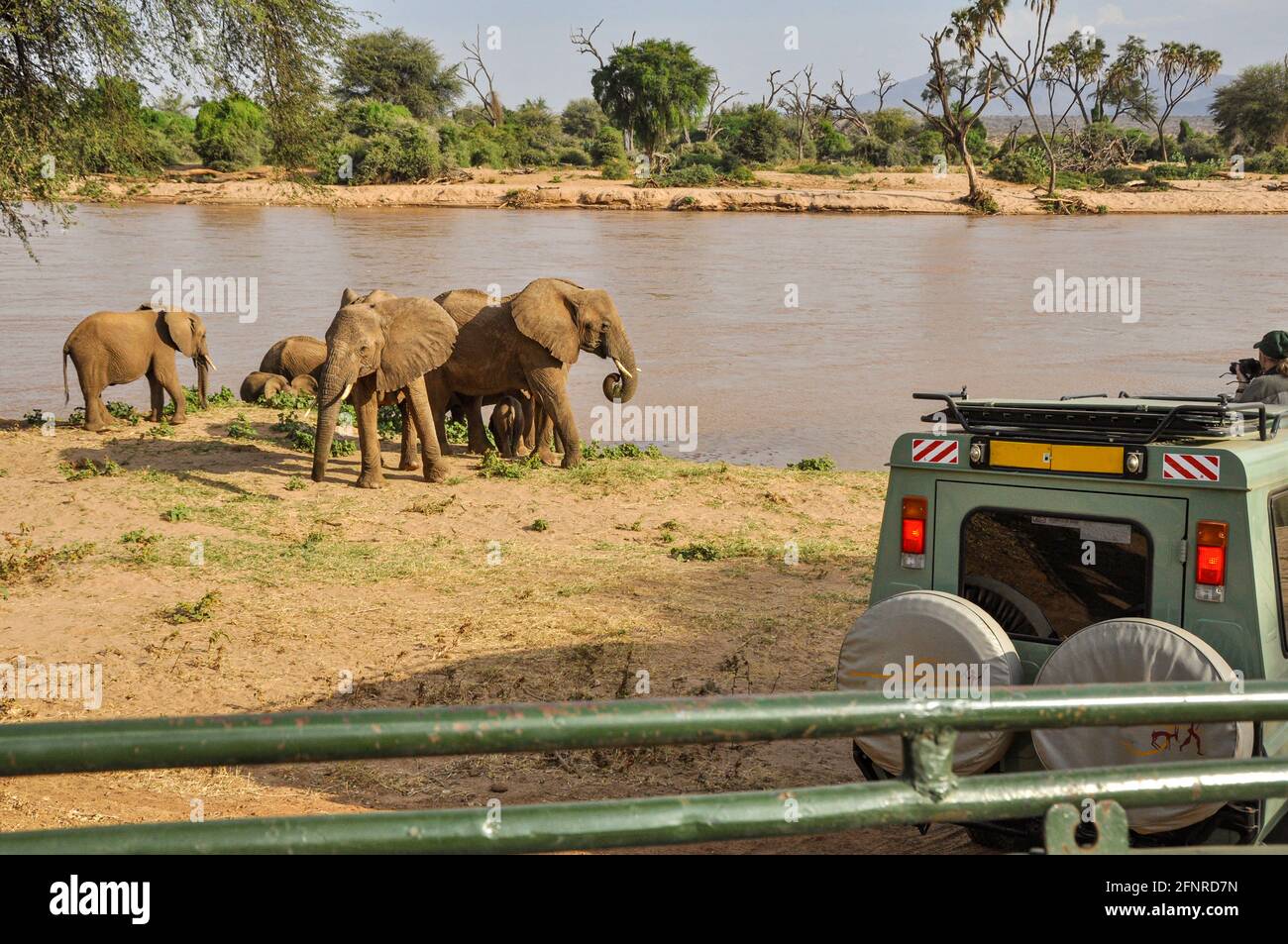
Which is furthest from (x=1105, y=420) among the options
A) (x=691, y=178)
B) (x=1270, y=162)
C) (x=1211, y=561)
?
(x=1270, y=162)

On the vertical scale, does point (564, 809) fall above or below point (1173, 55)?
below

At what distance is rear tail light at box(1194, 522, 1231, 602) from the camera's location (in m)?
4.68

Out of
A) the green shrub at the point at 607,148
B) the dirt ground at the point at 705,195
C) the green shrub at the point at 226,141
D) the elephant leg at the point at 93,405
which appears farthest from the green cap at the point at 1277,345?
the green shrub at the point at 607,148

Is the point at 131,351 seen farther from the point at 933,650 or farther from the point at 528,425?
the point at 933,650

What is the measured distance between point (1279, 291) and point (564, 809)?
1518 inches

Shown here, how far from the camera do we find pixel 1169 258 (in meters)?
44.3

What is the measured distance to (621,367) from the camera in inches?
602

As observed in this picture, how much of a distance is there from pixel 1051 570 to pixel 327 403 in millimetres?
9561

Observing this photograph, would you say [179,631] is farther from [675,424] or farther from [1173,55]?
[1173,55]

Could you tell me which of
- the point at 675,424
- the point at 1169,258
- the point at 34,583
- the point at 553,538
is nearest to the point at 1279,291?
the point at 1169,258

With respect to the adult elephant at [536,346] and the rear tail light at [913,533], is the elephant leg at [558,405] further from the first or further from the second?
the rear tail light at [913,533]

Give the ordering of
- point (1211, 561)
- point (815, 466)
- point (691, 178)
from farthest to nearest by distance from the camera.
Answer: point (691, 178) < point (815, 466) < point (1211, 561)

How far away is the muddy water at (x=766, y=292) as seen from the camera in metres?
22.7

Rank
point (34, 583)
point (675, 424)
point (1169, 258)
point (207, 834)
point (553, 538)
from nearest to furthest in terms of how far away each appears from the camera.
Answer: point (207, 834), point (34, 583), point (553, 538), point (675, 424), point (1169, 258)
